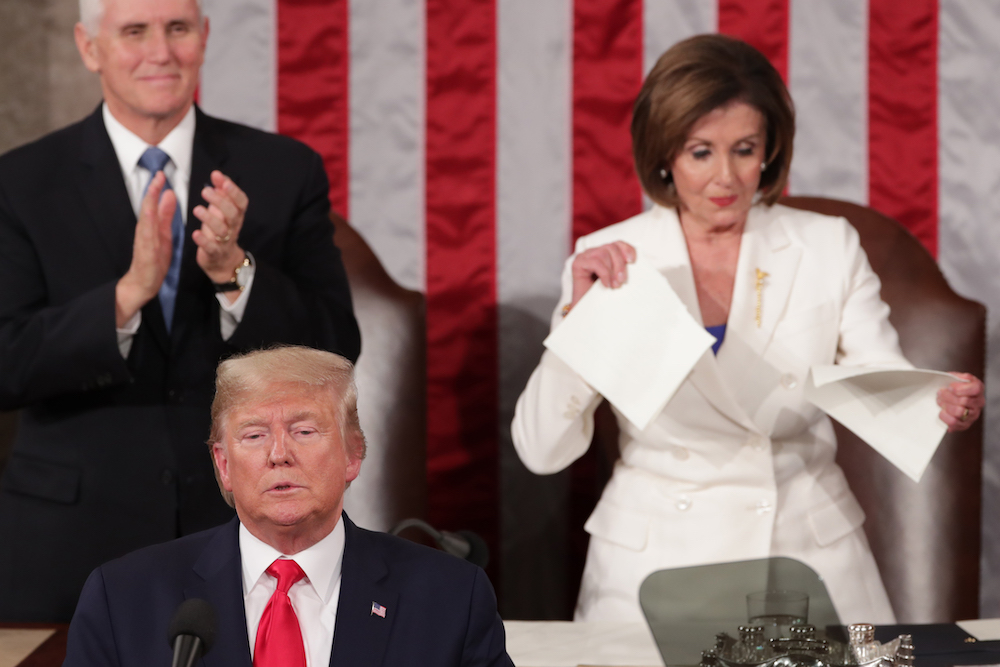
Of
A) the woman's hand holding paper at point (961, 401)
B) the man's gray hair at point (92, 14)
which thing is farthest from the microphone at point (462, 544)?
the man's gray hair at point (92, 14)

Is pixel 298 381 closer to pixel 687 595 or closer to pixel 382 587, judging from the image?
pixel 382 587

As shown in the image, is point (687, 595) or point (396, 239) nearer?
point (687, 595)

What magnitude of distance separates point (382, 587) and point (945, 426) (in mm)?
1193

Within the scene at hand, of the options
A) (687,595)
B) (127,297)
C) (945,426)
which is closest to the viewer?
(687,595)

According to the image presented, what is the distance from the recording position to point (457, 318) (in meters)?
3.50

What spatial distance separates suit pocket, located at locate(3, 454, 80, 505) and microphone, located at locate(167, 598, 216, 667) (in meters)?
0.97

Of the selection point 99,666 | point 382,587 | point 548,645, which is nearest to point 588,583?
point 548,645

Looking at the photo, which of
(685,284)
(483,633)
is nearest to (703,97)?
(685,284)

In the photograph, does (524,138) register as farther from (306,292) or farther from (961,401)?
(961,401)

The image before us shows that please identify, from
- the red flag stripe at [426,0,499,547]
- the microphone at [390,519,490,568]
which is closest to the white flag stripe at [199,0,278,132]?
the red flag stripe at [426,0,499,547]

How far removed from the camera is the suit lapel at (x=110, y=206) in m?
2.20

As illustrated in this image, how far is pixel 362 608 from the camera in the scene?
1464 millimetres

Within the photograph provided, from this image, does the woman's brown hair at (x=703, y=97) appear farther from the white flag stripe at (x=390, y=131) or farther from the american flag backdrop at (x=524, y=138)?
the white flag stripe at (x=390, y=131)

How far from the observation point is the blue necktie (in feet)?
7.25
